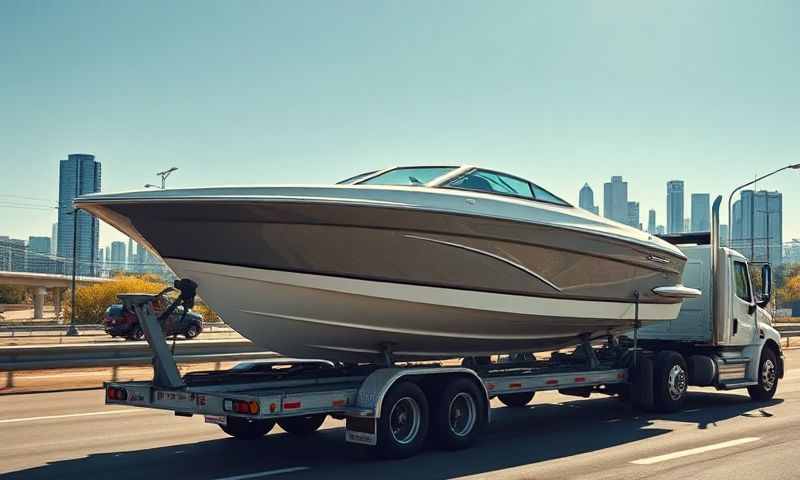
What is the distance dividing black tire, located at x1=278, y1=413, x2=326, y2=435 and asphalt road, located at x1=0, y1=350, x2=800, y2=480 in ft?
0.37

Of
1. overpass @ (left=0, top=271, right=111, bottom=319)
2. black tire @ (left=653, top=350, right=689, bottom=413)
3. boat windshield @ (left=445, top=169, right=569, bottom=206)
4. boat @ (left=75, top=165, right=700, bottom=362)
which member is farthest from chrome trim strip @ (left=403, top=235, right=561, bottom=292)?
overpass @ (left=0, top=271, right=111, bottom=319)

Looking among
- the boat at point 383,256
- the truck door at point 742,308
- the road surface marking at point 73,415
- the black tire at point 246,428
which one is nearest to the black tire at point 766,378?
the truck door at point 742,308

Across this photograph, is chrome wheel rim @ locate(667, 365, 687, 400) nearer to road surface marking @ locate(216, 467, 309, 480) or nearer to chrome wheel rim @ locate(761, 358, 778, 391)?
chrome wheel rim @ locate(761, 358, 778, 391)

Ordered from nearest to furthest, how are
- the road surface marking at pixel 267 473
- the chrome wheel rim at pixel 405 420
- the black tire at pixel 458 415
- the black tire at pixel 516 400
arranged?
1. the road surface marking at pixel 267 473
2. the chrome wheel rim at pixel 405 420
3. the black tire at pixel 458 415
4. the black tire at pixel 516 400

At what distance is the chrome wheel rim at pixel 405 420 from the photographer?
7977 mm

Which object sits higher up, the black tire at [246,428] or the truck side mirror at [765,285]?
the truck side mirror at [765,285]

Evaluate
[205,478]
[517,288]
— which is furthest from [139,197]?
[517,288]

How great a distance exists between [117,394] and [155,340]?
0.61 m

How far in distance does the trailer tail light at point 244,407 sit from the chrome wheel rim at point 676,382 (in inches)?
253

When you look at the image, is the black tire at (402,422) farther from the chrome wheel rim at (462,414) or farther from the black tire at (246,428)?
the black tire at (246,428)

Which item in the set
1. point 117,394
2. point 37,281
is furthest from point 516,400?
point 37,281

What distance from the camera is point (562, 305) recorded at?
1008cm

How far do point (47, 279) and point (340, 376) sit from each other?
85578mm

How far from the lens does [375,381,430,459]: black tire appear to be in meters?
7.78
